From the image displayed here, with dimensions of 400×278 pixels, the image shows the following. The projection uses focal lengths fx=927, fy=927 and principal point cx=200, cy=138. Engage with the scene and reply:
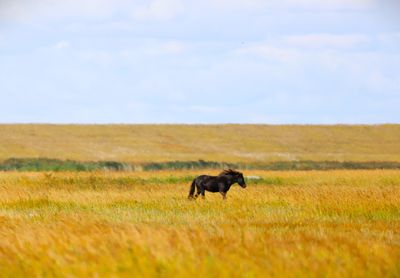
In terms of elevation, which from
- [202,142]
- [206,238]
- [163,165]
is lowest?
[163,165]

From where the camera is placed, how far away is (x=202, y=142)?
87000 millimetres

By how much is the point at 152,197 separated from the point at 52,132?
65.0m

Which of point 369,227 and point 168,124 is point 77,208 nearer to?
point 369,227

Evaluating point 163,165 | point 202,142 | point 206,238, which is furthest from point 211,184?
point 202,142

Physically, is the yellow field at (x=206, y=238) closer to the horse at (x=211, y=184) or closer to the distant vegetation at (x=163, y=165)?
the horse at (x=211, y=184)

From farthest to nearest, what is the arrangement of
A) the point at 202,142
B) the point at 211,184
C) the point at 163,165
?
the point at 202,142
the point at 163,165
the point at 211,184

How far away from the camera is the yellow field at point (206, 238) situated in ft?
33.9

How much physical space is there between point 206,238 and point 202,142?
7476 cm

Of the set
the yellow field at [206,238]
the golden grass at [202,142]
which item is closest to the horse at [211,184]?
the yellow field at [206,238]

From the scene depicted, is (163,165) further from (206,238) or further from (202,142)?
(206,238)

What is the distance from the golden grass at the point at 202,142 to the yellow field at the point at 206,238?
45527 millimetres

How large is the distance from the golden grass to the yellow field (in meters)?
45.5

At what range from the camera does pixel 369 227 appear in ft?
53.2

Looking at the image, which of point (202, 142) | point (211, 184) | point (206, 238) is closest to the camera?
point (206, 238)
